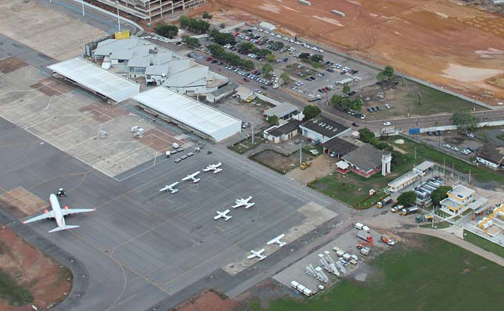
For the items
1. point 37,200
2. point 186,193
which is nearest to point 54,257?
point 37,200

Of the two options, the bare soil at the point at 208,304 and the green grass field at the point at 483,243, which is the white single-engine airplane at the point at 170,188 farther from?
the green grass field at the point at 483,243

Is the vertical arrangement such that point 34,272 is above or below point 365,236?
below

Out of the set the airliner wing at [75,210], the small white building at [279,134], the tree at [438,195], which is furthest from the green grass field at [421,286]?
the small white building at [279,134]

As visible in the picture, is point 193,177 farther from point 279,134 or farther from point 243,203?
point 279,134

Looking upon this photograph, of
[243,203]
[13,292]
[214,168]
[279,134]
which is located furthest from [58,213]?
[279,134]

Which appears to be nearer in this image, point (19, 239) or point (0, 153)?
point (19, 239)

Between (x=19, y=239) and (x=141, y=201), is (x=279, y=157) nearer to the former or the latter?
(x=141, y=201)

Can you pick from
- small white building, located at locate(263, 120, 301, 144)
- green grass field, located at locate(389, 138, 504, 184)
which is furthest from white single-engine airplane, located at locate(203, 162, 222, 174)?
green grass field, located at locate(389, 138, 504, 184)
